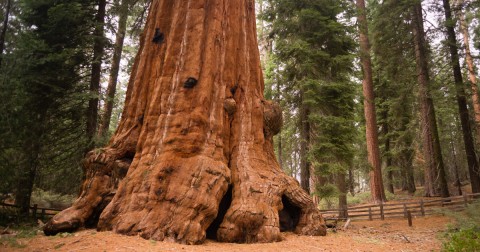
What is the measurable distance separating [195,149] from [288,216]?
→ 3364 millimetres

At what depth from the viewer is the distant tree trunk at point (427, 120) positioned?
17.9 m

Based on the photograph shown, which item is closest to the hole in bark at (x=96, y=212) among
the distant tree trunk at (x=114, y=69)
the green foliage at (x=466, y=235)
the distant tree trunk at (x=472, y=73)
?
the distant tree trunk at (x=114, y=69)

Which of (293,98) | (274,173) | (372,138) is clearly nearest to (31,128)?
(274,173)

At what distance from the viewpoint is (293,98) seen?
1566 cm

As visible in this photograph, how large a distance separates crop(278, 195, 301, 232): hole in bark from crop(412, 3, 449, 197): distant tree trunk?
13.0m

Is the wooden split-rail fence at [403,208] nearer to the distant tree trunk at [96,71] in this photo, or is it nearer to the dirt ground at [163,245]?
the distant tree trunk at [96,71]

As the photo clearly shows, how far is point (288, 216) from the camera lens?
28.9 ft

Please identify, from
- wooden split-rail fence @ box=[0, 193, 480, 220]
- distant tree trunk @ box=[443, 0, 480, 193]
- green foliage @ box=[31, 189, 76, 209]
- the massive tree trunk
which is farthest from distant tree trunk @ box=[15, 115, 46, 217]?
distant tree trunk @ box=[443, 0, 480, 193]

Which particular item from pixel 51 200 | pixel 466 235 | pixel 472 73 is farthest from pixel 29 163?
pixel 472 73

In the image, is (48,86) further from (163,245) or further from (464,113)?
(464,113)

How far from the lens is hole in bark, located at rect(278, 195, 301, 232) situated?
338 inches

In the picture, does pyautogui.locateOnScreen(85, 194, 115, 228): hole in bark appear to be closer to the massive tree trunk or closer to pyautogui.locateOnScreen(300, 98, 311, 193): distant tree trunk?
the massive tree trunk

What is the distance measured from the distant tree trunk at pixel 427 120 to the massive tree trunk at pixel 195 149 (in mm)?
12895

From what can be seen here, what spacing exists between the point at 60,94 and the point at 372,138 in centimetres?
1550
